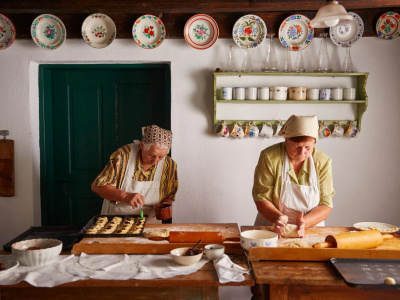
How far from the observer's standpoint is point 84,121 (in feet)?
14.8

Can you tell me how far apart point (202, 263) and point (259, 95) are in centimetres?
224

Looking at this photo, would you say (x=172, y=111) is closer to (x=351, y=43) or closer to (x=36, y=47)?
(x=36, y=47)

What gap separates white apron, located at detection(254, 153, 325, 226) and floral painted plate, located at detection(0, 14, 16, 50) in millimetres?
2943

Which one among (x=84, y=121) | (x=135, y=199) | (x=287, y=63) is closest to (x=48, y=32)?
(x=84, y=121)

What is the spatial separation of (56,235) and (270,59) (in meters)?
A: 2.63

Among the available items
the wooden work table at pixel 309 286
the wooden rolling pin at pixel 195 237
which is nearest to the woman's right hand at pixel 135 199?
the wooden rolling pin at pixel 195 237

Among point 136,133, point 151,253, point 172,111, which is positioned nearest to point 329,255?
point 151,253

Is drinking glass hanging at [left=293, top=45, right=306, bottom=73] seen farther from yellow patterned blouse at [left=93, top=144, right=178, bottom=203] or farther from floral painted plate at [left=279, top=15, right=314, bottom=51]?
yellow patterned blouse at [left=93, top=144, right=178, bottom=203]

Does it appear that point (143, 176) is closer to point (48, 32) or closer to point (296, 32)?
point (48, 32)

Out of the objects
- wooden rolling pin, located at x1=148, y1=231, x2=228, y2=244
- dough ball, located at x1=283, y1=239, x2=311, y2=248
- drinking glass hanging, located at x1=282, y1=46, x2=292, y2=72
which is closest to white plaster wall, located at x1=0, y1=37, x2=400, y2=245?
drinking glass hanging, located at x1=282, y1=46, x2=292, y2=72

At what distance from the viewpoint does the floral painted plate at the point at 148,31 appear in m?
4.12

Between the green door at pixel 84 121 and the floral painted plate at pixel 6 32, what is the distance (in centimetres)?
44

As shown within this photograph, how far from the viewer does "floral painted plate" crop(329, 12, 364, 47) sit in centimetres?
414

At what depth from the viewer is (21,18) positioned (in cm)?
420
